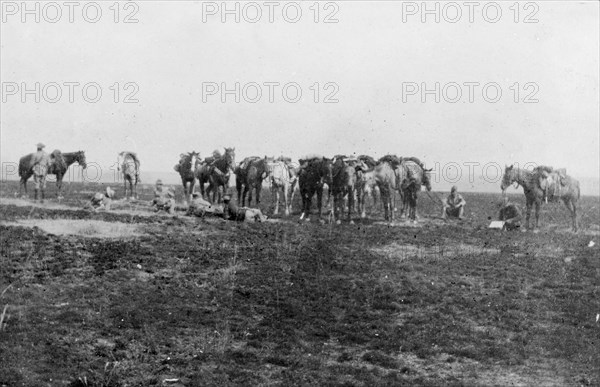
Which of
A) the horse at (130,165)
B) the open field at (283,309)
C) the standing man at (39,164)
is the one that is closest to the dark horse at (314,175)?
the open field at (283,309)

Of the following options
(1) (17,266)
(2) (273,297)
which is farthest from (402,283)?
(1) (17,266)

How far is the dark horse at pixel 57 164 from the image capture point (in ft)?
87.5

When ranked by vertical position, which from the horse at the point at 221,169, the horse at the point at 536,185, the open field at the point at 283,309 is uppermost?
the horse at the point at 221,169

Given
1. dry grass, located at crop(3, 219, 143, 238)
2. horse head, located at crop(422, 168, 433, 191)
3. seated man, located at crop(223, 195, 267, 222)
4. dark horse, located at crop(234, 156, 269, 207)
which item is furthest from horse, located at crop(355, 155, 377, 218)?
dry grass, located at crop(3, 219, 143, 238)

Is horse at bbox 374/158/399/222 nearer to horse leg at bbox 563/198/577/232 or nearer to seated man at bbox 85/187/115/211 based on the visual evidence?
horse leg at bbox 563/198/577/232

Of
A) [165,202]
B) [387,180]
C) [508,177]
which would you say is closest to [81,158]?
[165,202]

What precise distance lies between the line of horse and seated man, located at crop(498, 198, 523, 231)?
1.53 feet

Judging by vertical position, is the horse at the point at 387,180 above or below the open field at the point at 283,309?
above

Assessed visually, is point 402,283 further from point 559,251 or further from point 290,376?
point 559,251

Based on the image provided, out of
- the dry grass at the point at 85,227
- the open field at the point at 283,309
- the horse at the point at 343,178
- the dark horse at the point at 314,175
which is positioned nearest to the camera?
the open field at the point at 283,309

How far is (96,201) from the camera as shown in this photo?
917 inches

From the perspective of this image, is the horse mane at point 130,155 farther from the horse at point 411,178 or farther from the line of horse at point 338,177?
the horse at point 411,178

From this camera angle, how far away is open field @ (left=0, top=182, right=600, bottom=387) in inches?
351

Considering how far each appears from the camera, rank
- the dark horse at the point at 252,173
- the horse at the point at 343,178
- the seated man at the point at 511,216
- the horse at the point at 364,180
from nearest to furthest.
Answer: the horse at the point at 343,178
the seated man at the point at 511,216
the horse at the point at 364,180
the dark horse at the point at 252,173
